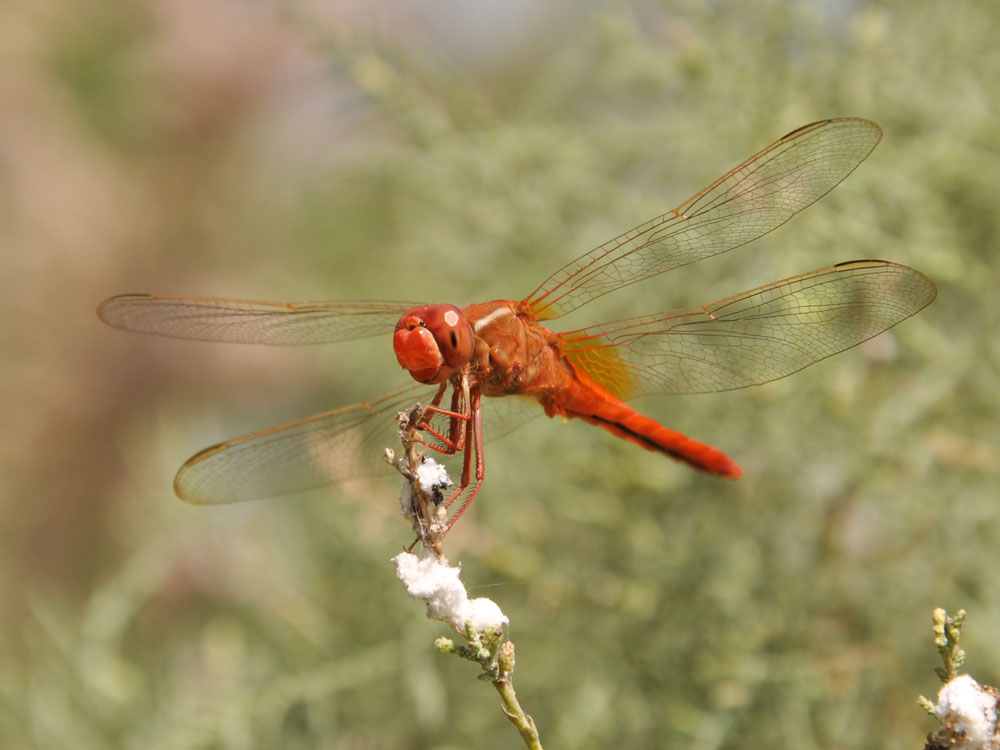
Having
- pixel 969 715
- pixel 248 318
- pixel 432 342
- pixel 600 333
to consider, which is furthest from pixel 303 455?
pixel 969 715

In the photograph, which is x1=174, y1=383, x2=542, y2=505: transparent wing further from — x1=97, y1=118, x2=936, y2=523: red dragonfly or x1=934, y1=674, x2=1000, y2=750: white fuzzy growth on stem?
x1=934, y1=674, x2=1000, y2=750: white fuzzy growth on stem

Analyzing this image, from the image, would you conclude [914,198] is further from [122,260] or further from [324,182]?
[122,260]

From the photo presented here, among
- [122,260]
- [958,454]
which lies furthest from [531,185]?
[122,260]

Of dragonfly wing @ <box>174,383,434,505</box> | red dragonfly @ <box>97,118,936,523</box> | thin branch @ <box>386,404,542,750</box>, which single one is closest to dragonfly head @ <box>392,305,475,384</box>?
red dragonfly @ <box>97,118,936,523</box>

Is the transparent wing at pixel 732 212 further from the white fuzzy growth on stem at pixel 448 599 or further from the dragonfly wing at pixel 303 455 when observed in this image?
the white fuzzy growth on stem at pixel 448 599

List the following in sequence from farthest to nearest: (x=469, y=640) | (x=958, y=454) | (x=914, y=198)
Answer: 1. (x=914, y=198)
2. (x=958, y=454)
3. (x=469, y=640)

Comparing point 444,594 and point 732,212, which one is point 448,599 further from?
point 732,212
